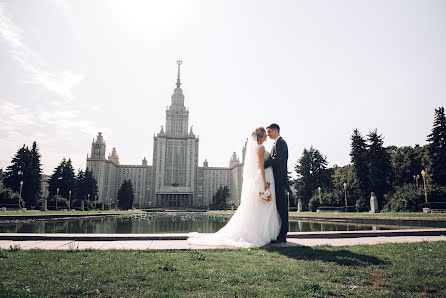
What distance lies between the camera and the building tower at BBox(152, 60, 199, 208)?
281ft

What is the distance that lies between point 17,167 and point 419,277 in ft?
184

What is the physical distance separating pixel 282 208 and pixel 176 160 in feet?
287

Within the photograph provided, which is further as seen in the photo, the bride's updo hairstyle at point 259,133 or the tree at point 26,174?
the tree at point 26,174

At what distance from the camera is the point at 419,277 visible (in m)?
3.11

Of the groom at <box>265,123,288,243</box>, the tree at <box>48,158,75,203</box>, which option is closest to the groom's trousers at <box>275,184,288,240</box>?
the groom at <box>265,123,288,243</box>

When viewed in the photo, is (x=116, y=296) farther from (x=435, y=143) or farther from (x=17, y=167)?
(x=17, y=167)

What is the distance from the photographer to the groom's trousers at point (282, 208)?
5.84 meters

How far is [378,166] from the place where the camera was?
107 ft

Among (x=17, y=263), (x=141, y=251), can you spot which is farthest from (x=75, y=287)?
(x=141, y=251)

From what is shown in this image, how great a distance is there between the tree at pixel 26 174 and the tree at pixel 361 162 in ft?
164

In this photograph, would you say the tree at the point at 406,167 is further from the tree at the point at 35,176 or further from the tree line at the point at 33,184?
the tree at the point at 35,176

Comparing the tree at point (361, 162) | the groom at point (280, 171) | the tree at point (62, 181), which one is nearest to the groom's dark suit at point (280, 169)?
the groom at point (280, 171)

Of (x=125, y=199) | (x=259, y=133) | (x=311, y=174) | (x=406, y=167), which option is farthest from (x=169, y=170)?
(x=259, y=133)

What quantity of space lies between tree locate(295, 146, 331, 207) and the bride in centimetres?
4039
